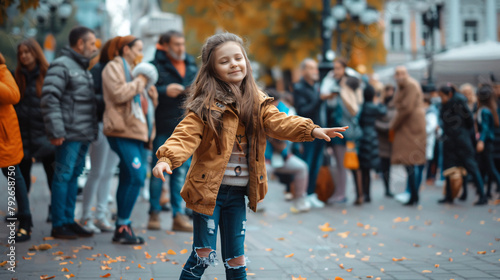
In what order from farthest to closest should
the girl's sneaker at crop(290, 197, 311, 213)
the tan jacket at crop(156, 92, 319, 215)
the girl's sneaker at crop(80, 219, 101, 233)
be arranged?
the girl's sneaker at crop(290, 197, 311, 213) → the girl's sneaker at crop(80, 219, 101, 233) → the tan jacket at crop(156, 92, 319, 215)

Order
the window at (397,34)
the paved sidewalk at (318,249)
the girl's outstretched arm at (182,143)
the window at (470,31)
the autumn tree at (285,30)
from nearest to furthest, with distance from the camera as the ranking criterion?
the girl's outstretched arm at (182,143), the paved sidewalk at (318,249), the autumn tree at (285,30), the window at (470,31), the window at (397,34)

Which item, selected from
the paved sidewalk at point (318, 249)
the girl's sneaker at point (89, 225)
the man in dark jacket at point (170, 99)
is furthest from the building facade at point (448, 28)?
the girl's sneaker at point (89, 225)

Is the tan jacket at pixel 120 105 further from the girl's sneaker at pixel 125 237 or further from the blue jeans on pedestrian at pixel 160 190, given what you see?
the blue jeans on pedestrian at pixel 160 190

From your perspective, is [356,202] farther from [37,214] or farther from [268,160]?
[37,214]

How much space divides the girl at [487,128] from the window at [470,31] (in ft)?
103

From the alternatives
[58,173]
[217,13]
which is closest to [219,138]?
[58,173]

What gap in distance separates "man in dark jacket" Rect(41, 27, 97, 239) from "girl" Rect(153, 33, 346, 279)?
276 centimetres

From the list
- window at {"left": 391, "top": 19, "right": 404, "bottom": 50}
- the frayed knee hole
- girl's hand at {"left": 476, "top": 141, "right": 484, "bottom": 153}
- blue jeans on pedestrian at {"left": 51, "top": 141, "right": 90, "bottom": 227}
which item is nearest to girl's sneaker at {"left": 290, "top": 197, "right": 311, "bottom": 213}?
girl's hand at {"left": 476, "top": 141, "right": 484, "bottom": 153}

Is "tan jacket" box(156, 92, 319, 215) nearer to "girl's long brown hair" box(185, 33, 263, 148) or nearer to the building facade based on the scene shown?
"girl's long brown hair" box(185, 33, 263, 148)

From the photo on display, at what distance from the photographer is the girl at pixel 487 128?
11.0m

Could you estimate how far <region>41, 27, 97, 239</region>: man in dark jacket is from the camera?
20.8 ft

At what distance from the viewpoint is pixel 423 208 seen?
9969mm

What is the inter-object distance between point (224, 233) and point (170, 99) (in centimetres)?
391

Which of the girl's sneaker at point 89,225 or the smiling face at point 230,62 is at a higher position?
the smiling face at point 230,62
